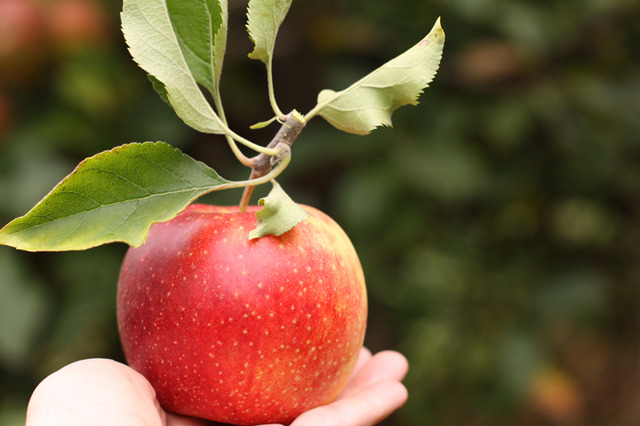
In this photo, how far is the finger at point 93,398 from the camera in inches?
23.8

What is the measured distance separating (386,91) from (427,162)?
2.16 ft

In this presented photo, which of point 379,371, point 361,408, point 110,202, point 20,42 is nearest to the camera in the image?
point 110,202

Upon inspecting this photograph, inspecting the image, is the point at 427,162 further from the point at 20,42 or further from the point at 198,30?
the point at 20,42

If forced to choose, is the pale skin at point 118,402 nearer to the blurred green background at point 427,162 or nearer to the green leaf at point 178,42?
the green leaf at point 178,42

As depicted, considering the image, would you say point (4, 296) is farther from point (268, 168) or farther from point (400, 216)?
point (400, 216)

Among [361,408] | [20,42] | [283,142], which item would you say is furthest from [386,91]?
[20,42]

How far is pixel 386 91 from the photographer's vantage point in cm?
71

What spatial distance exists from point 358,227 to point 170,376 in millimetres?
714

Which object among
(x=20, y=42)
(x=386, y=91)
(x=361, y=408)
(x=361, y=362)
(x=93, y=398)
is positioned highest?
(x=386, y=91)

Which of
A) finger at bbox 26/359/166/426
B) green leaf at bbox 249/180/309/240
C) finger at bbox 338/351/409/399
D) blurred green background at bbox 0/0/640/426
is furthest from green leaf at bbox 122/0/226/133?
blurred green background at bbox 0/0/640/426

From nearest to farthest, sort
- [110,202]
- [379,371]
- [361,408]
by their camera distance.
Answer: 1. [110,202]
2. [361,408]
3. [379,371]

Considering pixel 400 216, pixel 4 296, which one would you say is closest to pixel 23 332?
pixel 4 296

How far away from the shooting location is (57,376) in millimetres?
648

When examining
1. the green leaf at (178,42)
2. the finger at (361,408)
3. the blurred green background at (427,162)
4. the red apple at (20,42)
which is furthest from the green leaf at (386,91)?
the red apple at (20,42)
